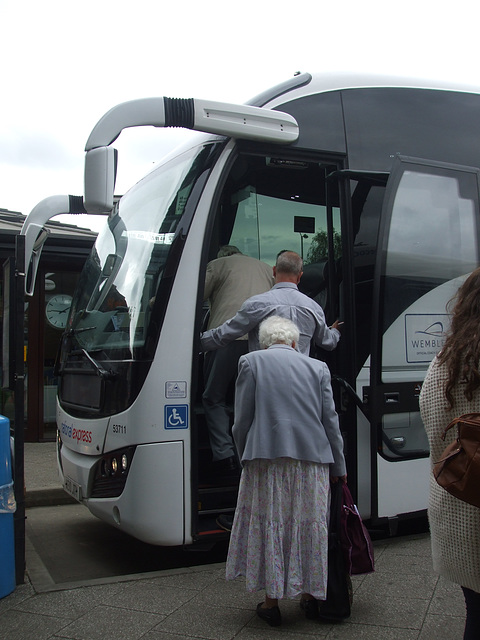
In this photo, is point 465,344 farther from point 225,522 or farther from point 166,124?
point 166,124

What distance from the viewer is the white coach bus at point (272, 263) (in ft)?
14.3

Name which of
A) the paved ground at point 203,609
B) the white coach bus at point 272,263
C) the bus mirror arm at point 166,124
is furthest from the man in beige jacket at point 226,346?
the bus mirror arm at point 166,124

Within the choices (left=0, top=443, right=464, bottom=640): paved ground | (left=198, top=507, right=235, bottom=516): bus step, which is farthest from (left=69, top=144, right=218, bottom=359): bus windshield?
(left=0, top=443, right=464, bottom=640): paved ground

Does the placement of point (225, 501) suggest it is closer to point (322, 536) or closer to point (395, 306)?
point (322, 536)

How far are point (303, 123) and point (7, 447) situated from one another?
2.93 meters

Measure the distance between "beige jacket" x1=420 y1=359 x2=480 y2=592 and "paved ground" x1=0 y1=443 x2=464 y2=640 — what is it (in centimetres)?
133

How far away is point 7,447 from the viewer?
4277mm

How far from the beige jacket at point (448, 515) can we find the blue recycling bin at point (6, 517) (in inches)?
109

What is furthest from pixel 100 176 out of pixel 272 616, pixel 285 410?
pixel 272 616

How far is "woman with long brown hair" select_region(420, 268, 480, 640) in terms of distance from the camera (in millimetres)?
2266

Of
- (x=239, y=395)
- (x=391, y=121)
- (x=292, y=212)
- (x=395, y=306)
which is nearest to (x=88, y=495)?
(x=239, y=395)

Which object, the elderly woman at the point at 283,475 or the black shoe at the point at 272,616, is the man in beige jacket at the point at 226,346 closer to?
the elderly woman at the point at 283,475

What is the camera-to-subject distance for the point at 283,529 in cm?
358

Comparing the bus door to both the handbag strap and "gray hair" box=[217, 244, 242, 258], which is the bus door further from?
the handbag strap
